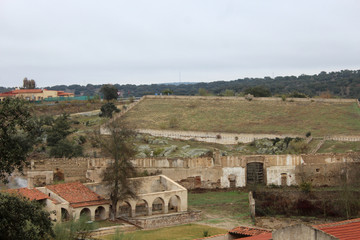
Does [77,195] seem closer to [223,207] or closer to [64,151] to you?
[223,207]

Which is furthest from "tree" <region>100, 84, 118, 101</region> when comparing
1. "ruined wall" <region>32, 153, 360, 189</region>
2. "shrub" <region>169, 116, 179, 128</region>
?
"ruined wall" <region>32, 153, 360, 189</region>

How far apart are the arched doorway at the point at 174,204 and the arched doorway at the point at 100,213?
13.3ft

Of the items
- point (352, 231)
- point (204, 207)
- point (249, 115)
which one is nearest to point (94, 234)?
point (204, 207)

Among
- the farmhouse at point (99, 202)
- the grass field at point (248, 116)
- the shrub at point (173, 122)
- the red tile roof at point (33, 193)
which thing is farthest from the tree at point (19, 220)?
the shrub at point (173, 122)

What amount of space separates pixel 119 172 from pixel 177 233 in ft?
15.8

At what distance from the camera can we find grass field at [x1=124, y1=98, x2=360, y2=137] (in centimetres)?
5453

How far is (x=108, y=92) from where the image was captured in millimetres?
83125

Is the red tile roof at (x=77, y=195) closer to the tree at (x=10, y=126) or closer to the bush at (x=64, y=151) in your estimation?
the bush at (x=64, y=151)

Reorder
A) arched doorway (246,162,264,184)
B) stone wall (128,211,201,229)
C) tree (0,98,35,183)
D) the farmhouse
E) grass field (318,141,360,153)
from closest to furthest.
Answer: tree (0,98,35,183)
stone wall (128,211,201,229)
the farmhouse
arched doorway (246,162,264,184)
grass field (318,141,360,153)

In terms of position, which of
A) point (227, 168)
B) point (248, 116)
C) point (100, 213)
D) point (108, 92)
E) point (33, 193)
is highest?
point (108, 92)

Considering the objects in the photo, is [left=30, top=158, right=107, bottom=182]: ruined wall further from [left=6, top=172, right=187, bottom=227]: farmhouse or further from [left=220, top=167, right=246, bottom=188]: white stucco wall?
[left=220, top=167, right=246, bottom=188]: white stucco wall

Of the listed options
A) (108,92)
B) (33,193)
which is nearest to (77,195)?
(33,193)

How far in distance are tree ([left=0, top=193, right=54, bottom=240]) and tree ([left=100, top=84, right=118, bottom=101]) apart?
223 feet

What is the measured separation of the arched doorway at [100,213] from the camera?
27.4 meters
